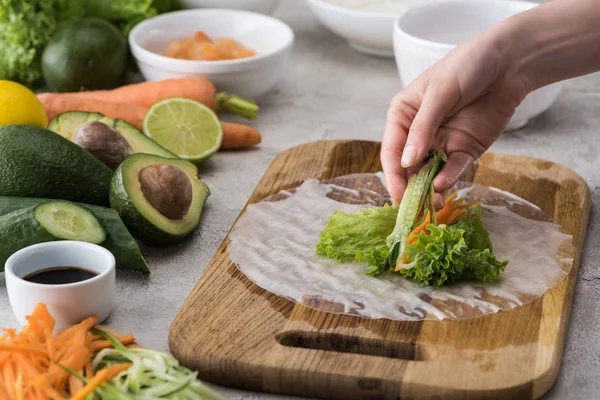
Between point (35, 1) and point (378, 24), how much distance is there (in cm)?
139

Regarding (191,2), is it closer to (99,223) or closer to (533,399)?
(99,223)

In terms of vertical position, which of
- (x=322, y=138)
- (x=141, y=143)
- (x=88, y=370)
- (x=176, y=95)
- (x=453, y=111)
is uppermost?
(x=453, y=111)

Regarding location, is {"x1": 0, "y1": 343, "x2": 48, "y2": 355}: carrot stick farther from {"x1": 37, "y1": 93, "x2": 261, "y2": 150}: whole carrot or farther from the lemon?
{"x1": 37, "y1": 93, "x2": 261, "y2": 150}: whole carrot

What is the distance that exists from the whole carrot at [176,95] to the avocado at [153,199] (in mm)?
816

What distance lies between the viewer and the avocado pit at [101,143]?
2666mm

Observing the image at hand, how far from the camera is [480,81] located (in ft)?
7.95

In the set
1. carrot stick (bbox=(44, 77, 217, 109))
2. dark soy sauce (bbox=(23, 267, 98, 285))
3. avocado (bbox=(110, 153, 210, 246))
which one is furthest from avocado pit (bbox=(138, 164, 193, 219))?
carrot stick (bbox=(44, 77, 217, 109))

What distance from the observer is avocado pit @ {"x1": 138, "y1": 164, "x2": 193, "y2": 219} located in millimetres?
2426

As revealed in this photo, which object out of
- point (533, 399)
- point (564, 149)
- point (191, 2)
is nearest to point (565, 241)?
point (533, 399)

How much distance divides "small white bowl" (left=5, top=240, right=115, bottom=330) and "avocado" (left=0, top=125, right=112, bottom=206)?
36 cm

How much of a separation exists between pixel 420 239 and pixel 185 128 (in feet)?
3.69

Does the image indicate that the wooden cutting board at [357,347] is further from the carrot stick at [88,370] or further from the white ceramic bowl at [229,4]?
the white ceramic bowl at [229,4]

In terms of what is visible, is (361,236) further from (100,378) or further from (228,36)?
(228,36)

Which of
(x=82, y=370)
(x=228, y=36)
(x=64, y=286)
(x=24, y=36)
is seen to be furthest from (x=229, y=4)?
(x=82, y=370)
